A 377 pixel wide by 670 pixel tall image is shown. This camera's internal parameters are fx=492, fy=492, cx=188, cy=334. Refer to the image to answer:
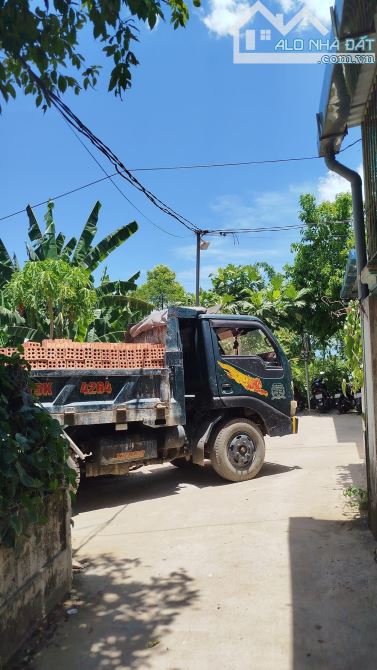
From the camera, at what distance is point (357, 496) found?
5.68 meters

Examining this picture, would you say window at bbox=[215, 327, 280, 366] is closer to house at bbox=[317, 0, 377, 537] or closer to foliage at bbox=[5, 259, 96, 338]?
house at bbox=[317, 0, 377, 537]

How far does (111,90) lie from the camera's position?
2852 mm

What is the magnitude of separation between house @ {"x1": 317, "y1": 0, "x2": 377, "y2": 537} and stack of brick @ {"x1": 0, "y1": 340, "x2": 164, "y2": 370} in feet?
9.28

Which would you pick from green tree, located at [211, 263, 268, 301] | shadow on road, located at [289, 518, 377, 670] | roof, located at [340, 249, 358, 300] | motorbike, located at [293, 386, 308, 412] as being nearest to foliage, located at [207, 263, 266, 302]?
green tree, located at [211, 263, 268, 301]

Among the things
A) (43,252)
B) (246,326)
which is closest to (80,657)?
(246,326)

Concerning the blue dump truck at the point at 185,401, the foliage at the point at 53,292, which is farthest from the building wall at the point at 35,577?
the foliage at the point at 53,292

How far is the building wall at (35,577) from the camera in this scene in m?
2.76

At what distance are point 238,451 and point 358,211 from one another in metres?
3.86

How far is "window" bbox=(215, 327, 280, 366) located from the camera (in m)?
7.62

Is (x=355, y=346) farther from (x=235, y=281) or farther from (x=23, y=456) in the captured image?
(x=235, y=281)

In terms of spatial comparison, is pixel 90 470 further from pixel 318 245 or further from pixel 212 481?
pixel 318 245

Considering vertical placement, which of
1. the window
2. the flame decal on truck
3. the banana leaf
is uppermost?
the banana leaf

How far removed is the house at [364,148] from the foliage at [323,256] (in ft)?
33.4

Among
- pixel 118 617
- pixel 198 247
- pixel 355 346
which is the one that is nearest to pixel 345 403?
pixel 198 247
